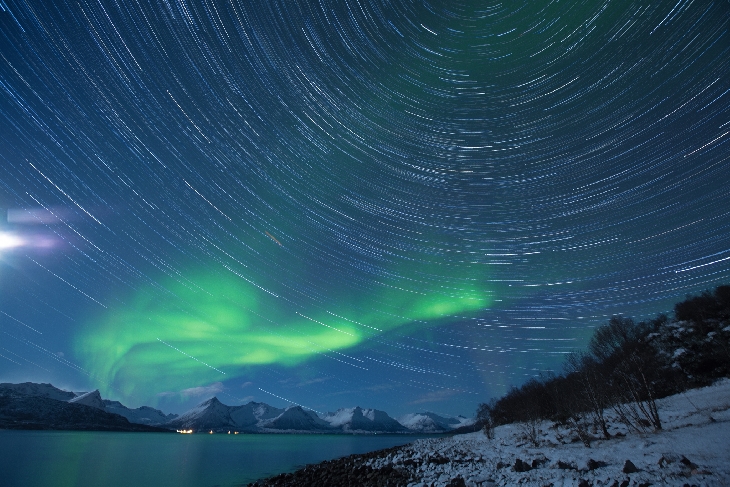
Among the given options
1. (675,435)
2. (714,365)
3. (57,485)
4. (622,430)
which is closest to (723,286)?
(714,365)

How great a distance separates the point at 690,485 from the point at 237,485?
3281cm

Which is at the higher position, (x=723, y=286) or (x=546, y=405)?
(x=723, y=286)

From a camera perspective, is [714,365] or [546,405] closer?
[714,365]

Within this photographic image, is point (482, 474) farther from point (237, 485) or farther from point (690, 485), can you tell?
point (237, 485)

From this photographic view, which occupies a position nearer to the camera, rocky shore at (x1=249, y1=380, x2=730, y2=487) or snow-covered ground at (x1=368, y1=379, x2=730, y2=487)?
snow-covered ground at (x1=368, y1=379, x2=730, y2=487)

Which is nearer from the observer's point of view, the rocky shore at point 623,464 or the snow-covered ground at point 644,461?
the snow-covered ground at point 644,461

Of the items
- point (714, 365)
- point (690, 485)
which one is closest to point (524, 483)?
point (690, 485)

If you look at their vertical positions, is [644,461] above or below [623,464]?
above

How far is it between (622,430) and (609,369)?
1013 inches

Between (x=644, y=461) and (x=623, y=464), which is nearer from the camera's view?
(x=644, y=461)

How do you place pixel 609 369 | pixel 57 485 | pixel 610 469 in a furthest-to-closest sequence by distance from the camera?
pixel 609 369
pixel 57 485
pixel 610 469

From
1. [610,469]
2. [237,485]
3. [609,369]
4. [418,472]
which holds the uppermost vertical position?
[609,369]

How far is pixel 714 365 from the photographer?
30562 millimetres

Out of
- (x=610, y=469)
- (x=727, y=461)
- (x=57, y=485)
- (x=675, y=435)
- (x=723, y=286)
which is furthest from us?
(x=723, y=286)
